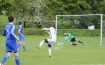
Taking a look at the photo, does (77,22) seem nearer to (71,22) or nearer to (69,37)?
(71,22)

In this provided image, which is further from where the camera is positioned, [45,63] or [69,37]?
[69,37]

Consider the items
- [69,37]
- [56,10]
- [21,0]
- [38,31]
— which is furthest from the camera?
[56,10]

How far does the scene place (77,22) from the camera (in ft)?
142

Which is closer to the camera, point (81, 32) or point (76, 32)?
point (76, 32)

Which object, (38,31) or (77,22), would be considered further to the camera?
(38,31)

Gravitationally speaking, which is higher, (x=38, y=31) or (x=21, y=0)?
(x=21, y=0)

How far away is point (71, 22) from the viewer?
42531 millimetres

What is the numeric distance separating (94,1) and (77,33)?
22.4m

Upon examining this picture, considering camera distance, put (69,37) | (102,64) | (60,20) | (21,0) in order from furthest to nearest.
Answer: (21,0)
(60,20)
(69,37)
(102,64)

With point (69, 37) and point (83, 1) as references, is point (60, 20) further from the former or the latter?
point (83, 1)

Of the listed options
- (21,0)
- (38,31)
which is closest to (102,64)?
(38,31)

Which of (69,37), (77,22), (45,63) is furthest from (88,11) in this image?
(45,63)

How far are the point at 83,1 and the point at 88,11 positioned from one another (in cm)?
161

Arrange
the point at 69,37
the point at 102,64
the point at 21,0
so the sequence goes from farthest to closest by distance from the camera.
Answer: the point at 21,0 → the point at 69,37 → the point at 102,64
